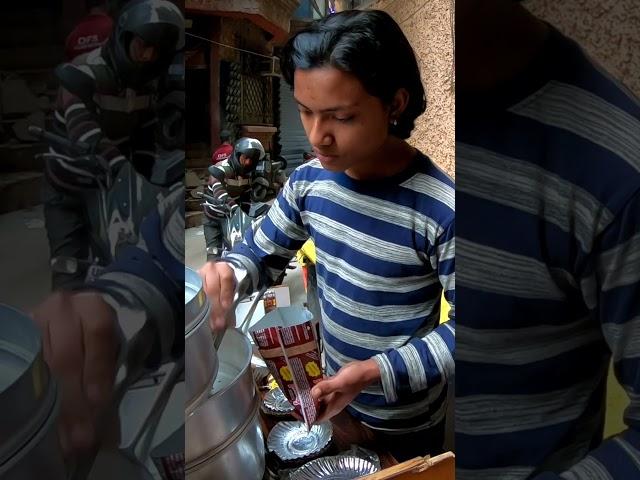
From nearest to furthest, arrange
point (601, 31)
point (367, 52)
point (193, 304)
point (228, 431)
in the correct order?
point (601, 31) → point (193, 304) → point (228, 431) → point (367, 52)

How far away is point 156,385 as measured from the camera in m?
0.30

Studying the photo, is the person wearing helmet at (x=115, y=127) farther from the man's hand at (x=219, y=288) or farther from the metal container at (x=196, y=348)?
the man's hand at (x=219, y=288)

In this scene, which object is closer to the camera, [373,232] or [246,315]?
[373,232]

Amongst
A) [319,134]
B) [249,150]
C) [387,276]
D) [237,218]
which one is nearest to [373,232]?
[387,276]

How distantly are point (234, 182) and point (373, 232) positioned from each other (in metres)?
0.89

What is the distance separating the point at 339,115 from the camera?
695 millimetres

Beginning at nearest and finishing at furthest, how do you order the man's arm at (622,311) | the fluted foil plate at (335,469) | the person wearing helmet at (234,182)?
the man's arm at (622,311), the fluted foil plate at (335,469), the person wearing helmet at (234,182)

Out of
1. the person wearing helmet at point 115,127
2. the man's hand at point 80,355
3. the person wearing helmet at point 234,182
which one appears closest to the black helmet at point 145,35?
the person wearing helmet at point 115,127

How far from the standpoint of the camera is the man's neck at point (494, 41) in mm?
244

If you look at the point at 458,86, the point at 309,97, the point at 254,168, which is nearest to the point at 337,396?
the point at 309,97

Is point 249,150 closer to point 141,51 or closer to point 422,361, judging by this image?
point 422,361

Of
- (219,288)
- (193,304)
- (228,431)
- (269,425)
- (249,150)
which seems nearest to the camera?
(193,304)

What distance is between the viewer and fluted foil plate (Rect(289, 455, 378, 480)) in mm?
741

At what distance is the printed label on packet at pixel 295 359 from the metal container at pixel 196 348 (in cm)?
19
